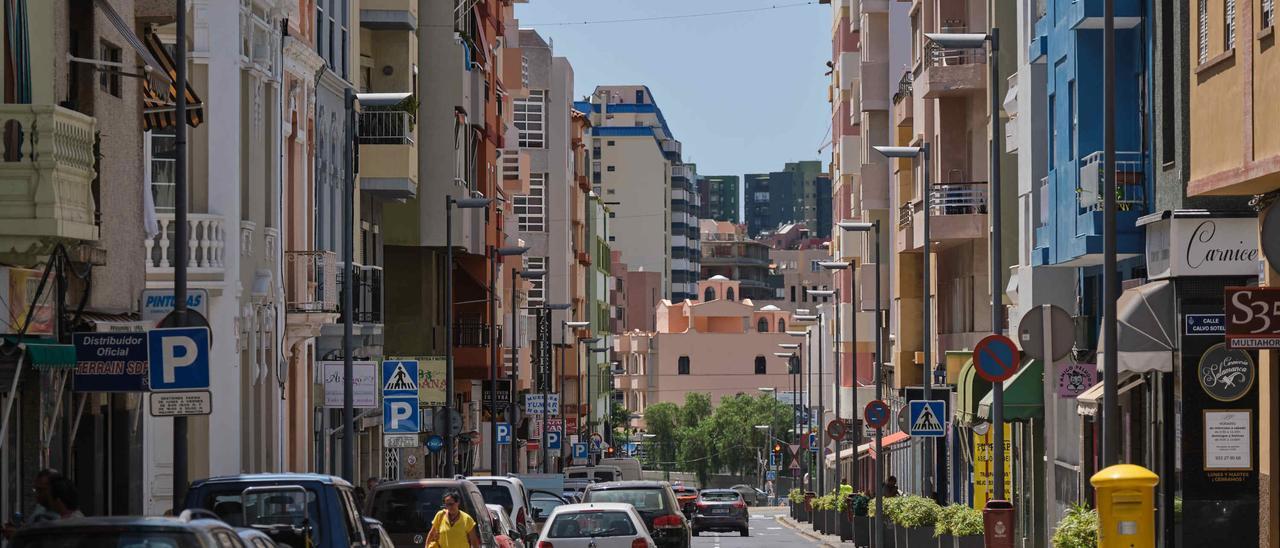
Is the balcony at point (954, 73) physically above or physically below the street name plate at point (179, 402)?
above

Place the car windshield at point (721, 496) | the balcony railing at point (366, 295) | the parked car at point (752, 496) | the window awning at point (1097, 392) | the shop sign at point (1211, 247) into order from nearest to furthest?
the shop sign at point (1211, 247) → the window awning at point (1097, 392) → the balcony railing at point (366, 295) → the car windshield at point (721, 496) → the parked car at point (752, 496)

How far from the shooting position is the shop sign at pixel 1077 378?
3045 cm

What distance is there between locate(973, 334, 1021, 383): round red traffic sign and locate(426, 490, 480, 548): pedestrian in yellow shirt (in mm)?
6134

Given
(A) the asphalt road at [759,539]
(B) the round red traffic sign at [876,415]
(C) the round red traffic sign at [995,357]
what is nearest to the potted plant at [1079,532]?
(C) the round red traffic sign at [995,357]

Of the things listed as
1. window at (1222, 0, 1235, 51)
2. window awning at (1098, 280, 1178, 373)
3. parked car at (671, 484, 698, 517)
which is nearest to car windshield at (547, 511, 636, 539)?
window awning at (1098, 280, 1178, 373)

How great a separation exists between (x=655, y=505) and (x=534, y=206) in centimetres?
7847

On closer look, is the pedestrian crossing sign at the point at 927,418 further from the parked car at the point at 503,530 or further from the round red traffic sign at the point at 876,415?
the parked car at the point at 503,530

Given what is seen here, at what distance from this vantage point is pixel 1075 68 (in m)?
32.1

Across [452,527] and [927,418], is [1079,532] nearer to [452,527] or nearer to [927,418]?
→ [452,527]

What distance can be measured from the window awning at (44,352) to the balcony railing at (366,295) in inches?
850

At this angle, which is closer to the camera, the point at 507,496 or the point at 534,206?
the point at 507,496

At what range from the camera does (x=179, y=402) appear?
21.7 metres

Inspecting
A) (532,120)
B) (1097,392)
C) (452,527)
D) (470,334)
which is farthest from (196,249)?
(532,120)

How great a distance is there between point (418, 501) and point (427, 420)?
34319 mm
